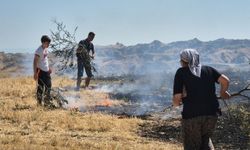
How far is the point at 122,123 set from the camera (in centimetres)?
1068

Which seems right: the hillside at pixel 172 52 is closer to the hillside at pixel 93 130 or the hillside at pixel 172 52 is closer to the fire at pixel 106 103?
the fire at pixel 106 103

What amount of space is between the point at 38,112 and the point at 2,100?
2199 mm

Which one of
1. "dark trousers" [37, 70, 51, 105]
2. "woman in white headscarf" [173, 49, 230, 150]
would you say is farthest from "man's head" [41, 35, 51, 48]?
"woman in white headscarf" [173, 49, 230, 150]

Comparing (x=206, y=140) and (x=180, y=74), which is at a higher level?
(x=180, y=74)

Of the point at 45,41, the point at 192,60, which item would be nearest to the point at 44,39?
the point at 45,41

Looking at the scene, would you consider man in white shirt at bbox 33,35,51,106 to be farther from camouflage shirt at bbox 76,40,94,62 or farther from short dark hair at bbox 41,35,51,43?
camouflage shirt at bbox 76,40,94,62

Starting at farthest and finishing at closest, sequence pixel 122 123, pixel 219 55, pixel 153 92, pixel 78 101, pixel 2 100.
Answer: pixel 219 55 → pixel 153 92 → pixel 78 101 → pixel 2 100 → pixel 122 123

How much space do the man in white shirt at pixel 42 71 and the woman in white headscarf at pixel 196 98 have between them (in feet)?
20.2

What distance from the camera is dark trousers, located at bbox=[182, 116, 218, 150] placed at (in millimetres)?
6535

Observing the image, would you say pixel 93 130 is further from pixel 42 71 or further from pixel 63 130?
pixel 42 71

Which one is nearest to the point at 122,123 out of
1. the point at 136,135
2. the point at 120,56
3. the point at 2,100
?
the point at 136,135

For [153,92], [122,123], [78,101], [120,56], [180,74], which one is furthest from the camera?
[120,56]

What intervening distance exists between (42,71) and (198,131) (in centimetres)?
662

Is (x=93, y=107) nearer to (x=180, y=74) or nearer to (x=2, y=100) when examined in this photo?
(x=2, y=100)
